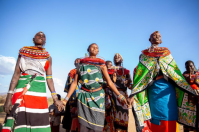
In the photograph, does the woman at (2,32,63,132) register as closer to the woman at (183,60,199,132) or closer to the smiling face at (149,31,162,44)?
the smiling face at (149,31,162,44)

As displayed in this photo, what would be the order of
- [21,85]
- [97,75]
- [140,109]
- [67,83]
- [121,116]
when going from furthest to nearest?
[67,83]
[121,116]
[140,109]
[97,75]
[21,85]

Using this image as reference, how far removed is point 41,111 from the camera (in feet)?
10.7

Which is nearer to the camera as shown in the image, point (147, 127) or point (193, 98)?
point (193, 98)

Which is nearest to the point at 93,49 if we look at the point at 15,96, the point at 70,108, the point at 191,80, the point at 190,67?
the point at 15,96

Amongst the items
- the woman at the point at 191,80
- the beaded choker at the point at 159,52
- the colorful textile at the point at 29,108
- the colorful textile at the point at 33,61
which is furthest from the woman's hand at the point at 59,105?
the woman at the point at 191,80

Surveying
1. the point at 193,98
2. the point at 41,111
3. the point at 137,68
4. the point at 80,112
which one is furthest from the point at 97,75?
the point at 193,98

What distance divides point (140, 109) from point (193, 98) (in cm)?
118

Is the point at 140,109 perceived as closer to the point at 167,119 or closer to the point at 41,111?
the point at 167,119

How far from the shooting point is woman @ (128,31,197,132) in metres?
3.55

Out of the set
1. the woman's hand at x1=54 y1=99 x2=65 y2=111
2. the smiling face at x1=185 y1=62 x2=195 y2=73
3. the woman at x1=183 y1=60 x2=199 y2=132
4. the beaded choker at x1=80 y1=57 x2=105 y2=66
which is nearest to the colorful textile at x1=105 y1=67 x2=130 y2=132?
the beaded choker at x1=80 y1=57 x2=105 y2=66

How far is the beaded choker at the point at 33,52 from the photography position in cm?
342

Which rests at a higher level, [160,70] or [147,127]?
[160,70]

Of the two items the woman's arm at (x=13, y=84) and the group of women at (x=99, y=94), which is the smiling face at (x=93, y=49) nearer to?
the group of women at (x=99, y=94)

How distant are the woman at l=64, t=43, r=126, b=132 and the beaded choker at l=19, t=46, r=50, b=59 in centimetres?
84
